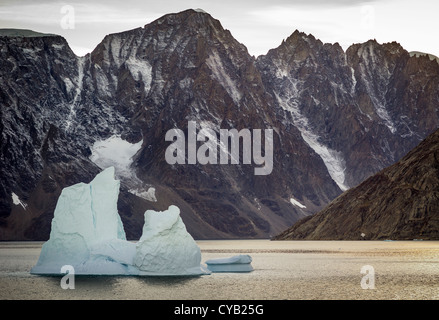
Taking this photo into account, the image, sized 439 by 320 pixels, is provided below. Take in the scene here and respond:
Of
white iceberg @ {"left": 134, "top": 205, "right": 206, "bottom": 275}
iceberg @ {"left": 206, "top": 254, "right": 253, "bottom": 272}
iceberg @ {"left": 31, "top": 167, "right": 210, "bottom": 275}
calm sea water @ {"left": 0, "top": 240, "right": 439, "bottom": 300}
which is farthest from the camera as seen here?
iceberg @ {"left": 206, "top": 254, "right": 253, "bottom": 272}

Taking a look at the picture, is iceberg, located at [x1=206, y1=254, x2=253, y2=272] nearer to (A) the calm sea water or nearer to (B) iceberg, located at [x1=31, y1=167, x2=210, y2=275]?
(A) the calm sea water

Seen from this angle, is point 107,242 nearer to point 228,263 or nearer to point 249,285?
point 249,285

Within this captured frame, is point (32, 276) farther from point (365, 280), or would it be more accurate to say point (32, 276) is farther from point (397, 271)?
point (397, 271)

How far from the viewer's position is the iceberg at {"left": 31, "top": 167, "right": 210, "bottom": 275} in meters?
90.8

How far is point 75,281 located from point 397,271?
161ft

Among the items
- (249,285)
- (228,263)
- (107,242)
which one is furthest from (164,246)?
(228,263)

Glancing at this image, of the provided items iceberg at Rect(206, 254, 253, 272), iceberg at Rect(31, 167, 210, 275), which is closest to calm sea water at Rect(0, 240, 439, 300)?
iceberg at Rect(206, 254, 253, 272)

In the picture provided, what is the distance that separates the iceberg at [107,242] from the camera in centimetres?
9081

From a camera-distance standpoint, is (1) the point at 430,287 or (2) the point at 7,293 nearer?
(2) the point at 7,293

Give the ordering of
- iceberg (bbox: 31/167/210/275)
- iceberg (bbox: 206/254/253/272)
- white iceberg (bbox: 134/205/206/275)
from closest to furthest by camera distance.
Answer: white iceberg (bbox: 134/205/206/275) → iceberg (bbox: 31/167/210/275) → iceberg (bbox: 206/254/253/272)

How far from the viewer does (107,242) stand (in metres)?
94.2

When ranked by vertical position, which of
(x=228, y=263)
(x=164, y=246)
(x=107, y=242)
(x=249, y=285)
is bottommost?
(x=249, y=285)
